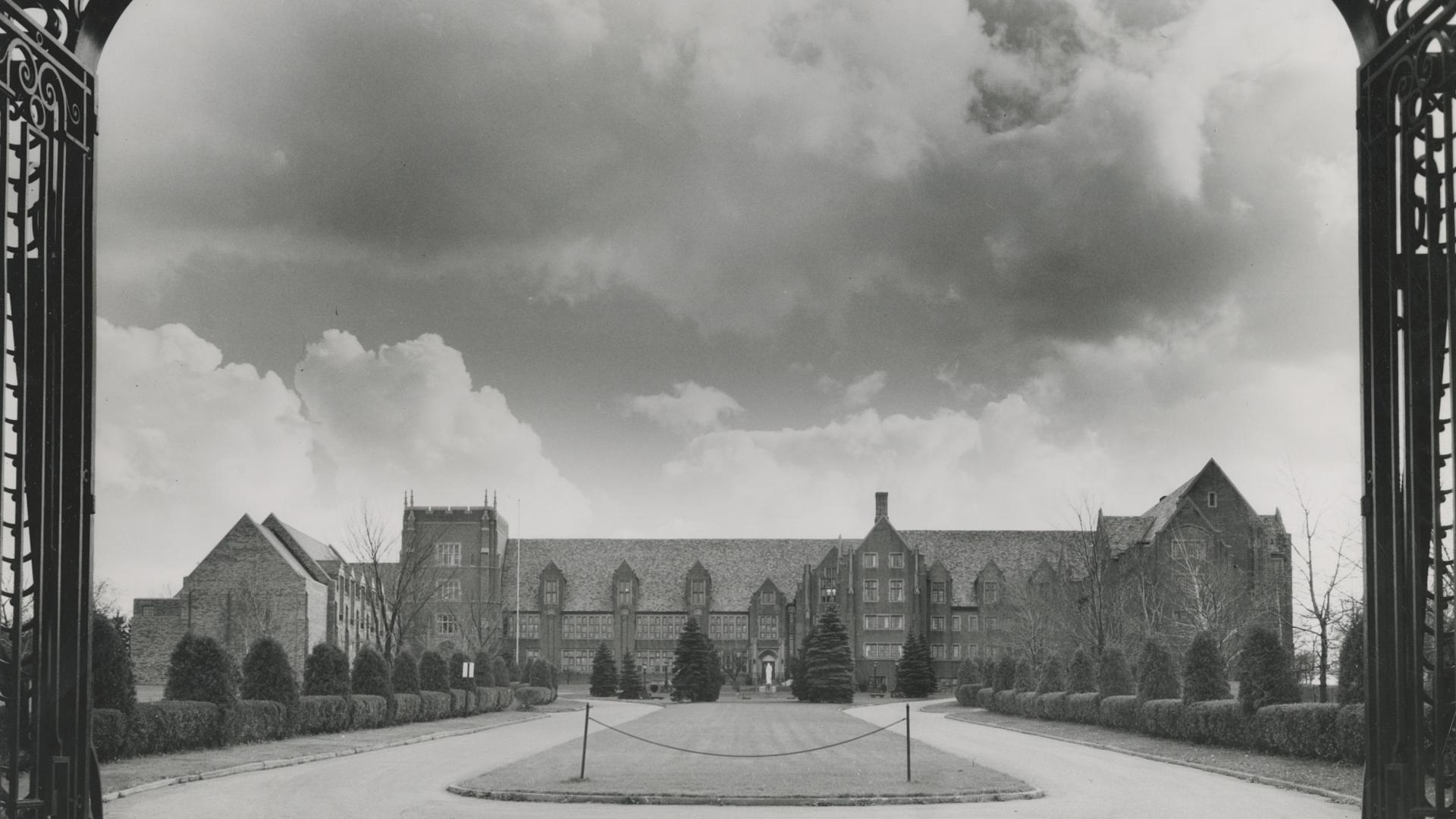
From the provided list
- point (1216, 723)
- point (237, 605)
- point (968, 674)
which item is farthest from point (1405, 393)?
point (237, 605)

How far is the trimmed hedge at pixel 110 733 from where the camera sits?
21.7 metres

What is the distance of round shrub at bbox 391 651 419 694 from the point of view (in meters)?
42.0

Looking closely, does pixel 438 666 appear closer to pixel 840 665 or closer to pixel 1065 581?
pixel 840 665

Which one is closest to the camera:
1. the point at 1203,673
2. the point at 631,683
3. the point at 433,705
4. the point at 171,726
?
the point at 171,726

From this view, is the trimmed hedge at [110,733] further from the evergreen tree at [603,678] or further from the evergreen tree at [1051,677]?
the evergreen tree at [603,678]

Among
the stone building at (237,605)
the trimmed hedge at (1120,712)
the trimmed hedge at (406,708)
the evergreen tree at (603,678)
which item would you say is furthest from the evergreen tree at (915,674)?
the trimmed hedge at (406,708)

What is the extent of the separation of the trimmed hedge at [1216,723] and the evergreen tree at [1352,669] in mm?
4802

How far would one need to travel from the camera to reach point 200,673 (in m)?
27.0

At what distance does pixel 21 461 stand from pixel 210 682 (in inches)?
853

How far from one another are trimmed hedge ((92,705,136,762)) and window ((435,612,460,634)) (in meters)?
72.6

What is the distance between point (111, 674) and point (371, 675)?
1622cm

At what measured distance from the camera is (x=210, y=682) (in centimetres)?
2700

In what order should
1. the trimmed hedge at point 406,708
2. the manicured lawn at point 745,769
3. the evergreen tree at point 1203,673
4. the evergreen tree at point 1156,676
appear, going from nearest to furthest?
the manicured lawn at point 745,769 < the evergreen tree at point 1203,673 < the evergreen tree at point 1156,676 < the trimmed hedge at point 406,708

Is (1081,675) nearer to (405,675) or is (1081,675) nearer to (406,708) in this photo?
(406,708)
